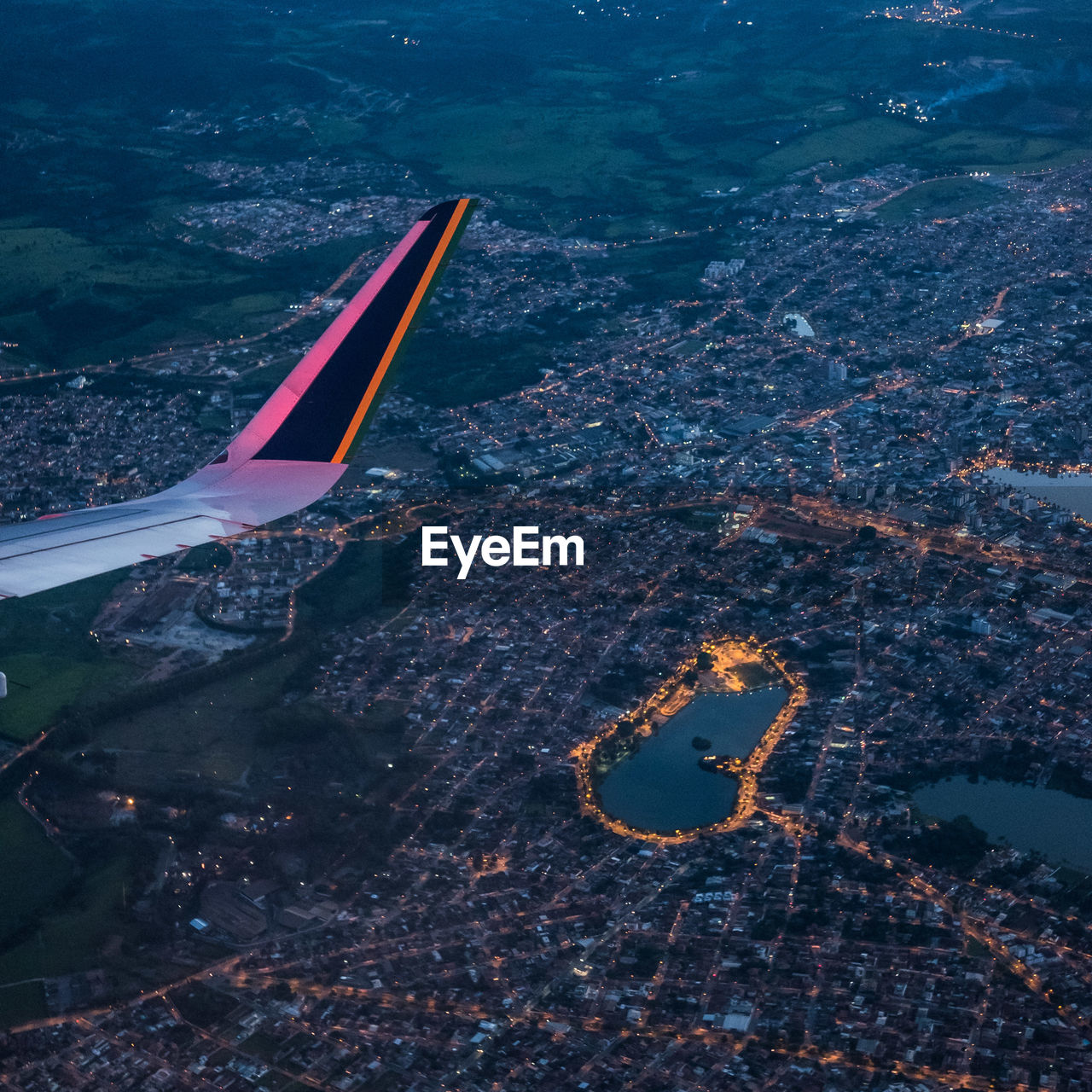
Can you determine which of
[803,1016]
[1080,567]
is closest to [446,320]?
[1080,567]

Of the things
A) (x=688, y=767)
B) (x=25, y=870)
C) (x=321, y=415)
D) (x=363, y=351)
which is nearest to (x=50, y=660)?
(x=25, y=870)

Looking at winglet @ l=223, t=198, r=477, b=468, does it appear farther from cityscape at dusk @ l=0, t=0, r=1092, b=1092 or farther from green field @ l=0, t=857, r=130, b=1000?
green field @ l=0, t=857, r=130, b=1000

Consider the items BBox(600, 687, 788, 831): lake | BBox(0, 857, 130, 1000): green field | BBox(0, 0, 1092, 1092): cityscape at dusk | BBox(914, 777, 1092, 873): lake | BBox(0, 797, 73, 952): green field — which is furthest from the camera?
BBox(600, 687, 788, 831): lake

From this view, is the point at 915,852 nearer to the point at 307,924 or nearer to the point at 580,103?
the point at 307,924

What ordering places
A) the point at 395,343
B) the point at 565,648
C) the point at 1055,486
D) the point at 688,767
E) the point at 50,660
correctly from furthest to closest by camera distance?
1. the point at 1055,486
2. the point at 565,648
3. the point at 50,660
4. the point at 688,767
5. the point at 395,343

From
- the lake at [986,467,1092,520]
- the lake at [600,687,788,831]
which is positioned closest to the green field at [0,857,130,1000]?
the lake at [600,687,788,831]

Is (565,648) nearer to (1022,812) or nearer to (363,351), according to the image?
(1022,812)

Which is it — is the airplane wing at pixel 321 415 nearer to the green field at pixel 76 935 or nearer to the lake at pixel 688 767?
the green field at pixel 76 935
